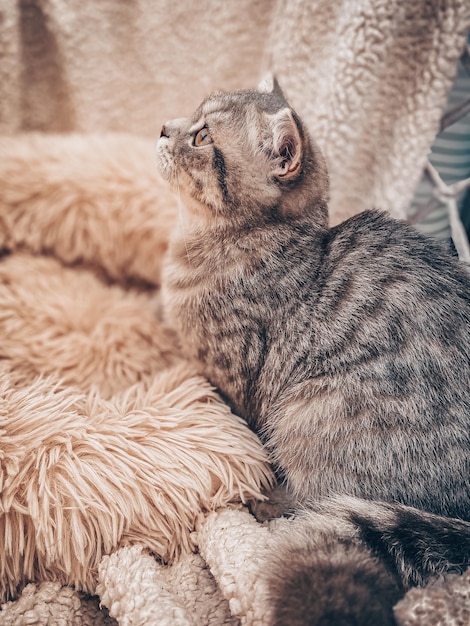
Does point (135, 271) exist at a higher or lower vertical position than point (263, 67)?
lower

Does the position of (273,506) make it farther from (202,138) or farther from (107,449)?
(202,138)

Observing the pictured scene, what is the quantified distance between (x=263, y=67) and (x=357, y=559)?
3.45 feet

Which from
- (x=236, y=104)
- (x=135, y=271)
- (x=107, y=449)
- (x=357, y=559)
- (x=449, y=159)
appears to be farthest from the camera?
(x=135, y=271)

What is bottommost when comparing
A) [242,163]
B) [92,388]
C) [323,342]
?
[92,388]

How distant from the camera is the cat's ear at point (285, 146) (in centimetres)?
71

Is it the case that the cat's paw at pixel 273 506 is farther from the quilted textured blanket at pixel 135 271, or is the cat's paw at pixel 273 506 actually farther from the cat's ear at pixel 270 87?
the cat's ear at pixel 270 87

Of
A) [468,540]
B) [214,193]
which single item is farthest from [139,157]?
[468,540]

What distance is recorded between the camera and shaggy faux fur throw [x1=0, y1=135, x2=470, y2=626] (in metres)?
0.62

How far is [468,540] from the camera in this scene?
60 centimetres

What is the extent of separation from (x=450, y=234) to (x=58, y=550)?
0.89 m

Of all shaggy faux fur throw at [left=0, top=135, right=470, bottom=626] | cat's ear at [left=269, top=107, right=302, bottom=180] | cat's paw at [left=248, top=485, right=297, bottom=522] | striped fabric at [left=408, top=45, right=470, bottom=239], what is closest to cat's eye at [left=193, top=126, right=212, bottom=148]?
cat's ear at [left=269, top=107, right=302, bottom=180]

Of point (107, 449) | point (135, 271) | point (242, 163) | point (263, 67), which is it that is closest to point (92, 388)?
point (107, 449)

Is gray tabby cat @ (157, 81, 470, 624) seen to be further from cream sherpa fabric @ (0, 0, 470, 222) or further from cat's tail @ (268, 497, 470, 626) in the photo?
cream sherpa fabric @ (0, 0, 470, 222)

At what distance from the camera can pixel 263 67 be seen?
1146 mm
